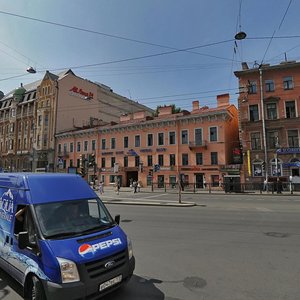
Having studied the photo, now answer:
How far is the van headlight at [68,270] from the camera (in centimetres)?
387

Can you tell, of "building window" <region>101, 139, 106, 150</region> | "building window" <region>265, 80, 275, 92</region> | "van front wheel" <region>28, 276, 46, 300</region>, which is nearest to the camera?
"van front wheel" <region>28, 276, 46, 300</region>

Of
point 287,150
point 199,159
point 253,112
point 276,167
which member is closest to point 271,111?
point 253,112

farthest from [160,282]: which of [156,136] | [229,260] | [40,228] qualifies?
[156,136]

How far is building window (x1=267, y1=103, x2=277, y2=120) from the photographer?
123 ft

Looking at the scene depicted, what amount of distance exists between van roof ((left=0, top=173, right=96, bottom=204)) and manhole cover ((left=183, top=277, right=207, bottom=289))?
2.44 meters

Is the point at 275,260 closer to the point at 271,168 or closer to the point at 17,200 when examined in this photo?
the point at 17,200

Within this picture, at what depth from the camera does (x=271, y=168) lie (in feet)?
119

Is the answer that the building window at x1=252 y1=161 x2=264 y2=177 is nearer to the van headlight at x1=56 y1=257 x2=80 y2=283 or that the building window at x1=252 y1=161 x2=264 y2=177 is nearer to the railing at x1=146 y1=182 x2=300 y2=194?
the railing at x1=146 y1=182 x2=300 y2=194

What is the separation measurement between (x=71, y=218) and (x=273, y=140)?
1444 inches

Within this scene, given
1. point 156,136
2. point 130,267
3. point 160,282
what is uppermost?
point 156,136

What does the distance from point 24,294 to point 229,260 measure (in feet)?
14.3

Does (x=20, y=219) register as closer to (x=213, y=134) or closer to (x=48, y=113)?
(x=213, y=134)

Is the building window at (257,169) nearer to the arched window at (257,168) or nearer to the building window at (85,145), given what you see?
the arched window at (257,168)

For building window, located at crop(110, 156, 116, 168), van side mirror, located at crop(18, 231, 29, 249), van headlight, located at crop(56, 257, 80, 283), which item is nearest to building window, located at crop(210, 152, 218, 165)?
building window, located at crop(110, 156, 116, 168)
